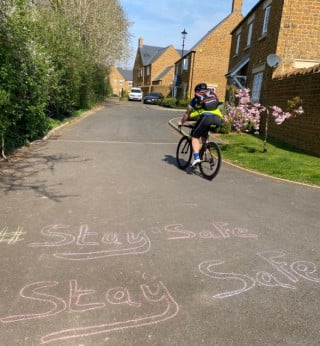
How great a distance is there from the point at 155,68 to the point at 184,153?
5727 cm

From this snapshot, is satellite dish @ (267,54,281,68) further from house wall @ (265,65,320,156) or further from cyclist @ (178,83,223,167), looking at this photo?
cyclist @ (178,83,223,167)

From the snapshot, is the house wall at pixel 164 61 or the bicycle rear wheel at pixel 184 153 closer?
the bicycle rear wheel at pixel 184 153

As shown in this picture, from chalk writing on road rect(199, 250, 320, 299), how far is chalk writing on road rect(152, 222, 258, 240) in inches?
23.8

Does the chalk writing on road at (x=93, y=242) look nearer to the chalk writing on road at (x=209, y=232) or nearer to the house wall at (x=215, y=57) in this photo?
the chalk writing on road at (x=209, y=232)

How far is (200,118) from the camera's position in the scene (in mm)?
6887

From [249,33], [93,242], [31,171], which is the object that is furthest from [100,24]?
[93,242]

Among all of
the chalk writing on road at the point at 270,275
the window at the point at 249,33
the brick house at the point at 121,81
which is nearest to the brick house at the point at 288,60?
the window at the point at 249,33

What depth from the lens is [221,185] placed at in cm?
657

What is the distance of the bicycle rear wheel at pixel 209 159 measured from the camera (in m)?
6.88

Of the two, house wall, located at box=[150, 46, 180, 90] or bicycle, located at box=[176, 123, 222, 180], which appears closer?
bicycle, located at box=[176, 123, 222, 180]

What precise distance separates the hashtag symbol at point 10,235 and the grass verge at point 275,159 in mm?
5387

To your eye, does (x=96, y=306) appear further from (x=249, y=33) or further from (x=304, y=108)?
(x=249, y=33)

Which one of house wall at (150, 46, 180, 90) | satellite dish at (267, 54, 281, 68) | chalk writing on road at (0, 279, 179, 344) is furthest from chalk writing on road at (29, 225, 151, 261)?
house wall at (150, 46, 180, 90)

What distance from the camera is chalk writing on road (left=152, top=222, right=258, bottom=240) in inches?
164
